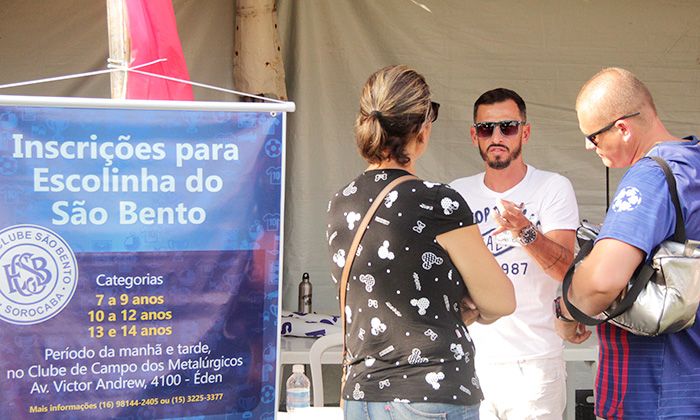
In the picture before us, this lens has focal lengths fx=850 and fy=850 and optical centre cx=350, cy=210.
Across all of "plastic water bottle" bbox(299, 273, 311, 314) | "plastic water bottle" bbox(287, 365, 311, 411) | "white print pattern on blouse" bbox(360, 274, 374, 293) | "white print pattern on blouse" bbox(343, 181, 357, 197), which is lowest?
"plastic water bottle" bbox(287, 365, 311, 411)

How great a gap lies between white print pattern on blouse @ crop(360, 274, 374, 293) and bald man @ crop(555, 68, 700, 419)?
1.57 feet

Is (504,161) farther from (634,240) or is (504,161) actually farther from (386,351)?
(386,351)

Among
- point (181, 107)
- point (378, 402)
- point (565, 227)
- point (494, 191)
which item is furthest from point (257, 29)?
point (378, 402)

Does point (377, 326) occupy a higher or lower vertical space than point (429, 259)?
lower

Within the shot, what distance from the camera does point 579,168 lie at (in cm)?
501

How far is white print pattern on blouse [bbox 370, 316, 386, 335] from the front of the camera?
1.93 meters

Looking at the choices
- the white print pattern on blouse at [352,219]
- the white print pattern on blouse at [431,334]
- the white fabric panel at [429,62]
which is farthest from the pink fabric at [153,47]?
the white fabric panel at [429,62]

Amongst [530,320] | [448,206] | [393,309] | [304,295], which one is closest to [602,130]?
[448,206]

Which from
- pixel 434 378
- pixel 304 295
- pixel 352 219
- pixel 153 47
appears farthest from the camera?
pixel 304 295

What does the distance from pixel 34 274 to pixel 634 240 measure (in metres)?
1.33

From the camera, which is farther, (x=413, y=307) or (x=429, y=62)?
(x=429, y=62)

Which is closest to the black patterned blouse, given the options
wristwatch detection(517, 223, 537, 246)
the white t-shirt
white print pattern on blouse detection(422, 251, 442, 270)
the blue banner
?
white print pattern on blouse detection(422, 251, 442, 270)

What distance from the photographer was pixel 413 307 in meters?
1.91

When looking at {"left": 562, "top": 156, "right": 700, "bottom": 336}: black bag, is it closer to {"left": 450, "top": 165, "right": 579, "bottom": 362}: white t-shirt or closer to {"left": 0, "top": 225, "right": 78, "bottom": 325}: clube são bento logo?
{"left": 450, "top": 165, "right": 579, "bottom": 362}: white t-shirt
